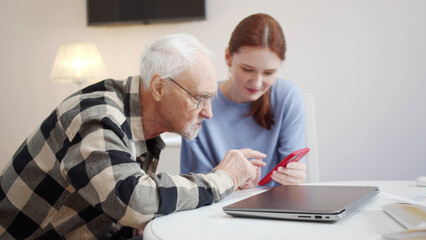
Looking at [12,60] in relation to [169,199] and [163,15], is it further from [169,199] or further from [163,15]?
[169,199]

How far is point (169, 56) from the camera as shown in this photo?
1174 mm

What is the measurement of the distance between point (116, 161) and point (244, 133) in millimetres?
895

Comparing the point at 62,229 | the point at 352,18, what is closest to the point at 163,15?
the point at 352,18

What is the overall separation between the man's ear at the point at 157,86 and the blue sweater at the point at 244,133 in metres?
0.51

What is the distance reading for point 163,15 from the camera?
10.4 ft

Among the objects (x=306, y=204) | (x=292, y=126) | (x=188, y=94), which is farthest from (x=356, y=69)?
(x=306, y=204)

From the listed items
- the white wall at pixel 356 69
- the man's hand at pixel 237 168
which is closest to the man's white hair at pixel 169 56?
the man's hand at pixel 237 168

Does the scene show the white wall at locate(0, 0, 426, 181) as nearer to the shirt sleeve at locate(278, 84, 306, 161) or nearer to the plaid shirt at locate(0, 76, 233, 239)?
the shirt sleeve at locate(278, 84, 306, 161)

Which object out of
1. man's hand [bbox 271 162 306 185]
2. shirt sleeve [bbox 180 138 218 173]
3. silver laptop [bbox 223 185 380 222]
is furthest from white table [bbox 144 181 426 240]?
shirt sleeve [bbox 180 138 218 173]

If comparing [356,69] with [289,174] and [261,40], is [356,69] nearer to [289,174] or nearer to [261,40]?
[261,40]

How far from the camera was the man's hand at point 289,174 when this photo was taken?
1.24m

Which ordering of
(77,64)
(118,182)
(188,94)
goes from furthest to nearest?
(77,64), (188,94), (118,182)

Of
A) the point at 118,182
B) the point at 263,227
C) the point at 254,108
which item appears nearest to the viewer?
the point at 263,227

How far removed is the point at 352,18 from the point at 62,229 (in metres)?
2.34
